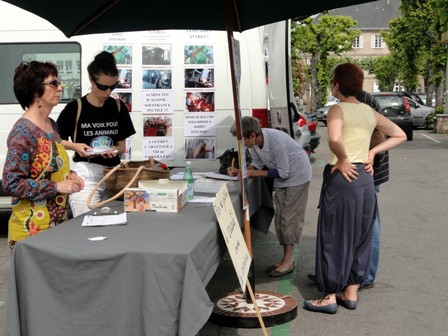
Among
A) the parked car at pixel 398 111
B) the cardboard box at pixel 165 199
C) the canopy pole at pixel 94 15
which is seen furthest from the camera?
the parked car at pixel 398 111

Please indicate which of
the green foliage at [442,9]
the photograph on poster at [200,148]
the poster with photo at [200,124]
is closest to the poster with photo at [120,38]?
Answer: the poster with photo at [200,124]

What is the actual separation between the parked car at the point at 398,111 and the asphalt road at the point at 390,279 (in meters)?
11.5

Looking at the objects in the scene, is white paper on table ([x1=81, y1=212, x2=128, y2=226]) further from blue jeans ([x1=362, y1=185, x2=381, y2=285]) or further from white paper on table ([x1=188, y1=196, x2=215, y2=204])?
blue jeans ([x1=362, y1=185, x2=381, y2=285])

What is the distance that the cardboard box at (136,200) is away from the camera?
4332mm

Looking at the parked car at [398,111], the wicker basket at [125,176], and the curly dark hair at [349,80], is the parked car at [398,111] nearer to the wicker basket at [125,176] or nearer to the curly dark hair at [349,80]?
the curly dark hair at [349,80]

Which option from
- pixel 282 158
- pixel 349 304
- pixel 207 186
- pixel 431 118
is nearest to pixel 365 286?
pixel 349 304

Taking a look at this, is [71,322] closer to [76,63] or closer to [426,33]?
[76,63]

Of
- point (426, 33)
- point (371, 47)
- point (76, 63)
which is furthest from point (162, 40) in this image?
point (371, 47)

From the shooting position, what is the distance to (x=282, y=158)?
5766 mm

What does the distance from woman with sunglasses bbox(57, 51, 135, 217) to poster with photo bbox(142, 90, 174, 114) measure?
2.32 m

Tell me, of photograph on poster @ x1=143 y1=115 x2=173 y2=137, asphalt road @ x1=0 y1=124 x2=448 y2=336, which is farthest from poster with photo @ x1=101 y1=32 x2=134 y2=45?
asphalt road @ x1=0 y1=124 x2=448 y2=336

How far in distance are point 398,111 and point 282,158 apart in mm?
17518

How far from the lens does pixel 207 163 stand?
24.2 feet

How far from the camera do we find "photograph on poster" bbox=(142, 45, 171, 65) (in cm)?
736
